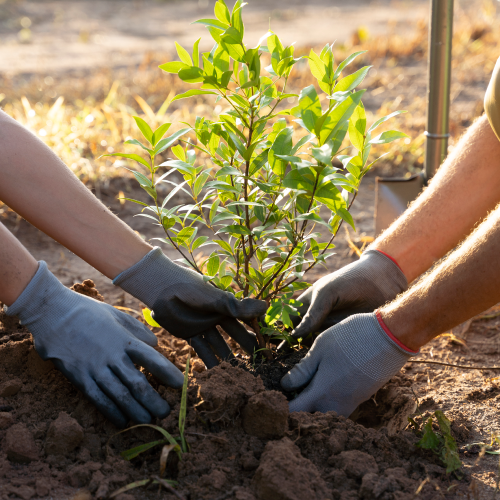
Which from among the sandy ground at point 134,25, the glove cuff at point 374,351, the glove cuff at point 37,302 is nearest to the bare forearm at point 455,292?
the glove cuff at point 374,351

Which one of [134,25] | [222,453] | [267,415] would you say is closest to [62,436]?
[222,453]

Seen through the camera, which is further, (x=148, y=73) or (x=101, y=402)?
(x=148, y=73)

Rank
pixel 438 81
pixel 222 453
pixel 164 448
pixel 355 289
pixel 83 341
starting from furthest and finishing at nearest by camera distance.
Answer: pixel 438 81
pixel 355 289
pixel 83 341
pixel 222 453
pixel 164 448

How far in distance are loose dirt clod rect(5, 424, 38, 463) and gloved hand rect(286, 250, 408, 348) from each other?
84 cm

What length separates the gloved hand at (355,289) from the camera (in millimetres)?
1892

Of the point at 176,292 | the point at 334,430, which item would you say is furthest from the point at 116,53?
the point at 334,430

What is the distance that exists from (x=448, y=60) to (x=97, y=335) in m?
2.41

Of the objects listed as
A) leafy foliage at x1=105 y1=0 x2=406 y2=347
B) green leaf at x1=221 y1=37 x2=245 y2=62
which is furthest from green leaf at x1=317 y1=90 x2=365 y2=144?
green leaf at x1=221 y1=37 x2=245 y2=62

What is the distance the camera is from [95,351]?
1.55 metres

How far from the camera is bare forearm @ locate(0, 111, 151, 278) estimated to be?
1724 mm

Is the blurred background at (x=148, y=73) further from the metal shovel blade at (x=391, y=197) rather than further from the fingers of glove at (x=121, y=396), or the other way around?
the fingers of glove at (x=121, y=396)

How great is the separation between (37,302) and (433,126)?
234 cm

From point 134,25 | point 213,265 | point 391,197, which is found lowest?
point 391,197

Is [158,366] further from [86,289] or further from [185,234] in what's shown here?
[86,289]
